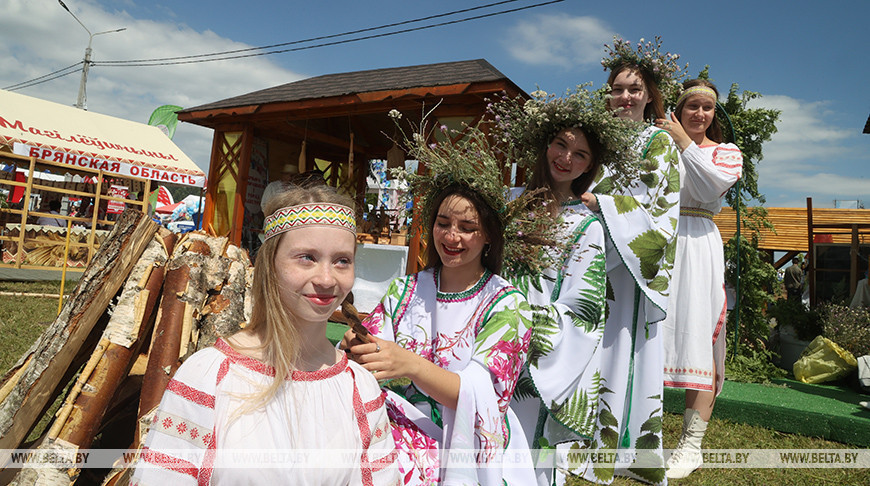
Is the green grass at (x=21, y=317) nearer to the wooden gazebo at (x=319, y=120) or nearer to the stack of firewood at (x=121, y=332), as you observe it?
the stack of firewood at (x=121, y=332)

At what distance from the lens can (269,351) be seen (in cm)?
146

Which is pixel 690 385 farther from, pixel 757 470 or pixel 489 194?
pixel 489 194

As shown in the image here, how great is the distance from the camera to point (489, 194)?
2049 mm

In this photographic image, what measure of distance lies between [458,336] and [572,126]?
1.12 m

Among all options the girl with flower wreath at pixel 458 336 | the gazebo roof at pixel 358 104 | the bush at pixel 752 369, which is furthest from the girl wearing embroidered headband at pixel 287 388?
the bush at pixel 752 369

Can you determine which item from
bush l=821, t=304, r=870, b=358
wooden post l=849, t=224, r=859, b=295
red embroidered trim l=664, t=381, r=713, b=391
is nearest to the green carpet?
bush l=821, t=304, r=870, b=358

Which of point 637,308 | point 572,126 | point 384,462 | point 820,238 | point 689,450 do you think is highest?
point 820,238

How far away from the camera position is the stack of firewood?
93.4 inches

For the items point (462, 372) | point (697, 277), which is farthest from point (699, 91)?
point (462, 372)

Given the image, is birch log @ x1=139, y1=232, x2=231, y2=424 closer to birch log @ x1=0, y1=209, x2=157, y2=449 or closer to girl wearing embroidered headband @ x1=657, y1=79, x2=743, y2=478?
birch log @ x1=0, y1=209, x2=157, y2=449

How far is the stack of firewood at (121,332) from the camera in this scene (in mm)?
2373

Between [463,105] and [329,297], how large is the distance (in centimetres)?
632

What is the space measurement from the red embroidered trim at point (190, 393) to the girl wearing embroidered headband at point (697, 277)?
9.64ft

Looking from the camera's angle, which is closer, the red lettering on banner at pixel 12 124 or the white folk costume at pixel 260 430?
the white folk costume at pixel 260 430
